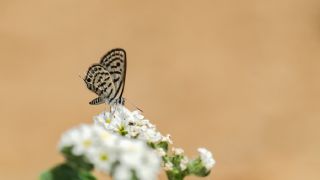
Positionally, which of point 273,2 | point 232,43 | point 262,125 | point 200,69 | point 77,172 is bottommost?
point 77,172

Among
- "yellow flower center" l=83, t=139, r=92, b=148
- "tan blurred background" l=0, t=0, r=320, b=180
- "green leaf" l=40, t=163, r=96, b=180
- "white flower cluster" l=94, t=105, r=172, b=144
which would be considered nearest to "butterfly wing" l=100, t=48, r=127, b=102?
"white flower cluster" l=94, t=105, r=172, b=144

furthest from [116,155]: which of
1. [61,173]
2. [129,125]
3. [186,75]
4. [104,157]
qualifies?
[186,75]

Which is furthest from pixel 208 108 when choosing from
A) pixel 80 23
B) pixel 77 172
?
pixel 77 172

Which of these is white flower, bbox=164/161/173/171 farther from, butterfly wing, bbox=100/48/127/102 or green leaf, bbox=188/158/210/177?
butterfly wing, bbox=100/48/127/102

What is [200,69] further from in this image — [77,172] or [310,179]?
[77,172]

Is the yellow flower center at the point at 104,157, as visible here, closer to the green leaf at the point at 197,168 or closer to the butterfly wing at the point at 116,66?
the green leaf at the point at 197,168

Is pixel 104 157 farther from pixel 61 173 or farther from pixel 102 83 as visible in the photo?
pixel 102 83
